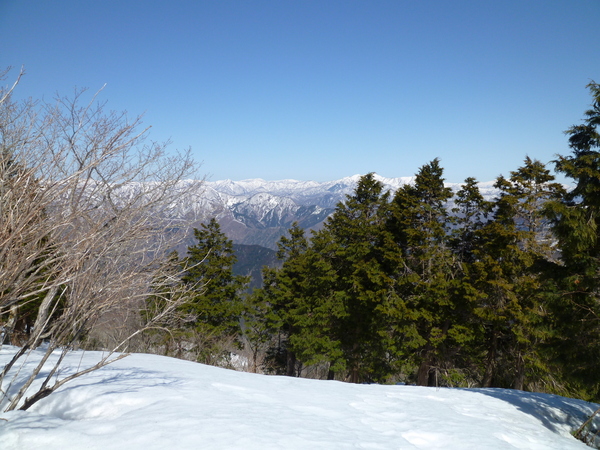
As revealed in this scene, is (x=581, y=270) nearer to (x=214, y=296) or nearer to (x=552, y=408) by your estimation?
(x=552, y=408)

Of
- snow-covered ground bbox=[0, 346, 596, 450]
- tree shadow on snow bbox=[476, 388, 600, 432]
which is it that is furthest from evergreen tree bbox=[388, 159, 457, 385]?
snow-covered ground bbox=[0, 346, 596, 450]

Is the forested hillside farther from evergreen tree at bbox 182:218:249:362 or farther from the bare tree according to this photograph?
the bare tree

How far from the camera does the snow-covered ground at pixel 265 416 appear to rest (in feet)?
13.1

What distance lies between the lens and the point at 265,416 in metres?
5.01

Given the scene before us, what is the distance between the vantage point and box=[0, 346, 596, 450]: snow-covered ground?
13.1 ft

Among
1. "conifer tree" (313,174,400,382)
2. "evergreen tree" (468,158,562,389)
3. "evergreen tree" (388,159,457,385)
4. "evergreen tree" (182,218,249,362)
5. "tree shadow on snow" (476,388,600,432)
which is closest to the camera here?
"tree shadow on snow" (476,388,600,432)

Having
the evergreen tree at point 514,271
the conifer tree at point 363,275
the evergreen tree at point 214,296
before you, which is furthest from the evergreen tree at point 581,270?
the evergreen tree at point 214,296

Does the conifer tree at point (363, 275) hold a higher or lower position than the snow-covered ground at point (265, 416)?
higher

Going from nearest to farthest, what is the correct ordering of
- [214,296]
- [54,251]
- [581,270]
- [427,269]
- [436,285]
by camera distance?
[54,251]
[581,270]
[436,285]
[427,269]
[214,296]

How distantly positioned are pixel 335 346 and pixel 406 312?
16.5 feet

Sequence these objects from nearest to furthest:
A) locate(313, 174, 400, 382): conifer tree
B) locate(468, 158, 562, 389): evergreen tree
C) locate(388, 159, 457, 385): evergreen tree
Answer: locate(468, 158, 562, 389): evergreen tree < locate(388, 159, 457, 385): evergreen tree < locate(313, 174, 400, 382): conifer tree

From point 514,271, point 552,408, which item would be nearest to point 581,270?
point 552,408

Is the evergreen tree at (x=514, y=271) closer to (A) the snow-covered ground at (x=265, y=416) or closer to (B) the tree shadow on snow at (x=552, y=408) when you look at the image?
(B) the tree shadow on snow at (x=552, y=408)

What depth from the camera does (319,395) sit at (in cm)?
685
